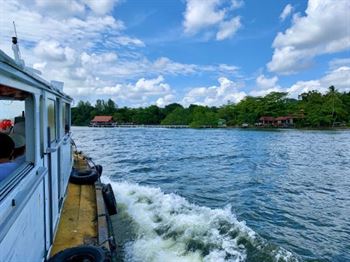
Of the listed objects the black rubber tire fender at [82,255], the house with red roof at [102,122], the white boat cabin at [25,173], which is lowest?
the house with red roof at [102,122]

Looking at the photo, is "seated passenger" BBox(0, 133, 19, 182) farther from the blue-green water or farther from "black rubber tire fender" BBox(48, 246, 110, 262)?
the blue-green water

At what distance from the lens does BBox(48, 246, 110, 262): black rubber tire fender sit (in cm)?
401

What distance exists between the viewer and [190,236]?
7773 millimetres

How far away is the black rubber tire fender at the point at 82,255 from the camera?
4.01 meters

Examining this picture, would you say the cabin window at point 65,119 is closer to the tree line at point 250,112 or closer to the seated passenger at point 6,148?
the seated passenger at point 6,148

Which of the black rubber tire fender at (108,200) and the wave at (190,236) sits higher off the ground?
the black rubber tire fender at (108,200)

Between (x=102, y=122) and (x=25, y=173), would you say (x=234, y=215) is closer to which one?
(x=25, y=173)

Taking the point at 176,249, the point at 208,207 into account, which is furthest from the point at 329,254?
the point at 208,207

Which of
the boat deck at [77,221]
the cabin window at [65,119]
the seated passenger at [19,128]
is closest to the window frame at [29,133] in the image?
the seated passenger at [19,128]

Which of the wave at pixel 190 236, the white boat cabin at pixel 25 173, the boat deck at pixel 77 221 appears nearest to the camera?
the white boat cabin at pixel 25 173

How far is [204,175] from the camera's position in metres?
16.5

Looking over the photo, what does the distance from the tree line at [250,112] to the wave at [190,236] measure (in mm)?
81206

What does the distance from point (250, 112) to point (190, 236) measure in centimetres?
9360

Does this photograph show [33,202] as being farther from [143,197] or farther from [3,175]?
[143,197]
